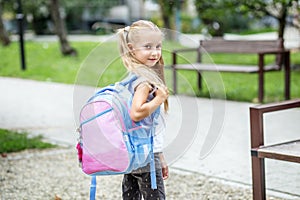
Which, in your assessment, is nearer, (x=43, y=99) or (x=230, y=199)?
(x=230, y=199)

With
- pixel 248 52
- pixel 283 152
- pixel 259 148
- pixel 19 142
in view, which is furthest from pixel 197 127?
pixel 248 52

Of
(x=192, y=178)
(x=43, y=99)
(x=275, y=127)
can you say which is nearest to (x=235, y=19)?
(x=43, y=99)

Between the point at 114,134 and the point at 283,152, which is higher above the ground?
the point at 114,134

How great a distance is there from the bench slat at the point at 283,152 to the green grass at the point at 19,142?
337cm

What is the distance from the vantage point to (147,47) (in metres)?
3.47

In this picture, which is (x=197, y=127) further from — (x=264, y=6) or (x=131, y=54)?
(x=264, y=6)

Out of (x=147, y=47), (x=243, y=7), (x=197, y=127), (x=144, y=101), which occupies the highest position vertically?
(x=147, y=47)

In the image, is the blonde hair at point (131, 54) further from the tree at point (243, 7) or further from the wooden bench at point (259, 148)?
the tree at point (243, 7)

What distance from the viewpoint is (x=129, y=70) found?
350 cm

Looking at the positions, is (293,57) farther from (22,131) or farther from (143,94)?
(143,94)

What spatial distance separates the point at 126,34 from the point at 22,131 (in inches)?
189

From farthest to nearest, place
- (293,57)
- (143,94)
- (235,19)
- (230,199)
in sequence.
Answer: (235,19) < (293,57) < (230,199) < (143,94)

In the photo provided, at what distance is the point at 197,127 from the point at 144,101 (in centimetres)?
89

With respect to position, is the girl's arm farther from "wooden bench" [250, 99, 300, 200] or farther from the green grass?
the green grass
